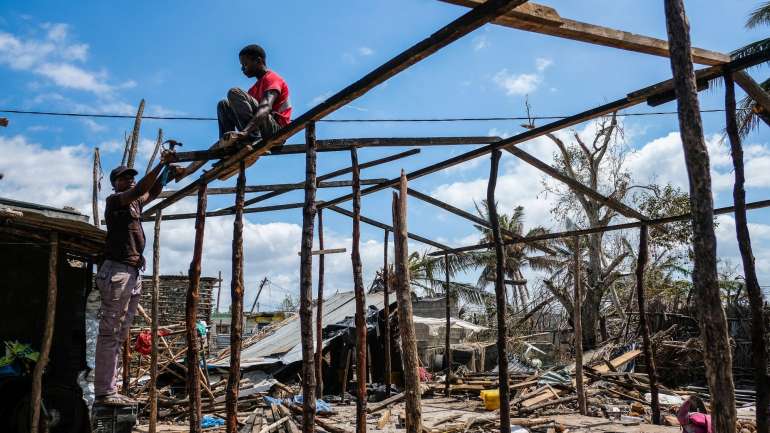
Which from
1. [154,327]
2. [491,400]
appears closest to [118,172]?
[154,327]

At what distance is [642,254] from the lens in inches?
385

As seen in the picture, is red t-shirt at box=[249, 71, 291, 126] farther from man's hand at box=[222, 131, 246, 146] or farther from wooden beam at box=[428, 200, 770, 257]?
wooden beam at box=[428, 200, 770, 257]

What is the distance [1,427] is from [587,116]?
23.5ft

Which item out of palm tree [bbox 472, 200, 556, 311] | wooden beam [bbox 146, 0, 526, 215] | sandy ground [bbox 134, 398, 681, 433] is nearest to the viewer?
wooden beam [bbox 146, 0, 526, 215]

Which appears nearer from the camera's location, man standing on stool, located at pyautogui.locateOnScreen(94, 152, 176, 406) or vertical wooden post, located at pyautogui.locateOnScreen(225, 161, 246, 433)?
man standing on stool, located at pyautogui.locateOnScreen(94, 152, 176, 406)

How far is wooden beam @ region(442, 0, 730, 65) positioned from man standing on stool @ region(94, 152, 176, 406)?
385cm

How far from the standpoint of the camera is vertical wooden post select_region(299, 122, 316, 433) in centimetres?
614

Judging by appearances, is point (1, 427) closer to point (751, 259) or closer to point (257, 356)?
point (751, 259)

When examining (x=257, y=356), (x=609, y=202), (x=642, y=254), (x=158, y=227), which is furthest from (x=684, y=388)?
(x=158, y=227)

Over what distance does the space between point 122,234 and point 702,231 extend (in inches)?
217

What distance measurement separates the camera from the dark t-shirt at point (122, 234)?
6.51 meters

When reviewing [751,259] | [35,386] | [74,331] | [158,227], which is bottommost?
[35,386]

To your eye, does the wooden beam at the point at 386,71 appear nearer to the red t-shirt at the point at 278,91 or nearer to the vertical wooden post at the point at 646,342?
the red t-shirt at the point at 278,91

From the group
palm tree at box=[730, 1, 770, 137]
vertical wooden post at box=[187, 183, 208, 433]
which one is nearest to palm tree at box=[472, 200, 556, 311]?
palm tree at box=[730, 1, 770, 137]
